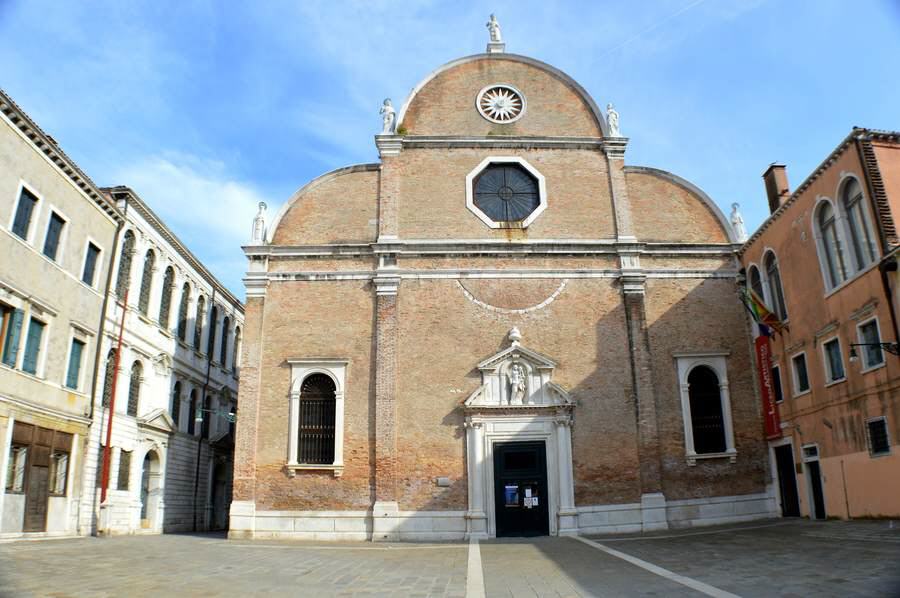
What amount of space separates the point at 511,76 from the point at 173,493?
65.2ft

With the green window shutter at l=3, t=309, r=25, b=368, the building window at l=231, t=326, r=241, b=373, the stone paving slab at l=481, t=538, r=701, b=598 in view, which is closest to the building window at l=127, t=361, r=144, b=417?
the green window shutter at l=3, t=309, r=25, b=368

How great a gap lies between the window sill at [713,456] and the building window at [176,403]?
1867cm

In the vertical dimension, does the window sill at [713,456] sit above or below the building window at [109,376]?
below

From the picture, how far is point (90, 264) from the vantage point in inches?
807

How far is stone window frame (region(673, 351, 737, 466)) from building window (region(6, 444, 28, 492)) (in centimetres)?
Result: 1783

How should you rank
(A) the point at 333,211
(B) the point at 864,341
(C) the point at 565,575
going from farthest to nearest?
(A) the point at 333,211, (B) the point at 864,341, (C) the point at 565,575

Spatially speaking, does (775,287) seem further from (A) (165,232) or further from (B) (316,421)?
(A) (165,232)

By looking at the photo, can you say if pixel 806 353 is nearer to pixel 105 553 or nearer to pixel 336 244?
pixel 336 244

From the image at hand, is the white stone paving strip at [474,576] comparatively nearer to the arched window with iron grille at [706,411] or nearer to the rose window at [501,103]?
the arched window with iron grille at [706,411]

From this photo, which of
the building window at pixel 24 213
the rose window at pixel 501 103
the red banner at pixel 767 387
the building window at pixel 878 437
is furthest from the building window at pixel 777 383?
the building window at pixel 24 213

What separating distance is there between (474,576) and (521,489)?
27.5ft

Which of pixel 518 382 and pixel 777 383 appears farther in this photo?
pixel 777 383

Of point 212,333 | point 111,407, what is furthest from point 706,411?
point 212,333

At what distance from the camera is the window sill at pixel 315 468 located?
60.7 ft
